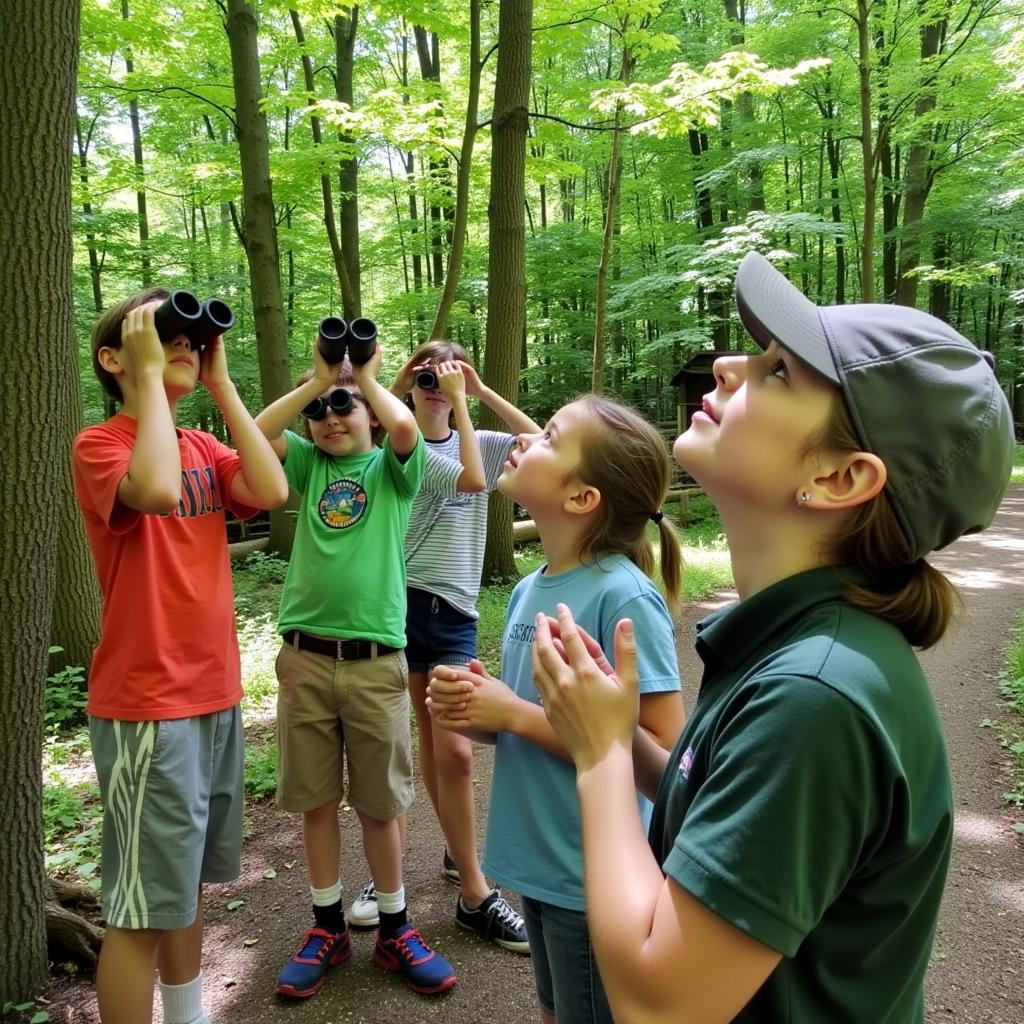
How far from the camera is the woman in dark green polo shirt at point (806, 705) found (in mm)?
755

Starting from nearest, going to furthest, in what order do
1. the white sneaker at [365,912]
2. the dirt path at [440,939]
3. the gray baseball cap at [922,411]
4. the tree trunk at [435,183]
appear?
the gray baseball cap at [922,411] < the dirt path at [440,939] < the white sneaker at [365,912] < the tree trunk at [435,183]

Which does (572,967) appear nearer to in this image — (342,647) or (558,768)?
(558,768)

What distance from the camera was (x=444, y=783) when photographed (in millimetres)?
2723

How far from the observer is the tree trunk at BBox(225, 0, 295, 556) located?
8.37 meters

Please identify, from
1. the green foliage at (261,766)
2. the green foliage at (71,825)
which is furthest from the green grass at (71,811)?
the green foliage at (261,766)

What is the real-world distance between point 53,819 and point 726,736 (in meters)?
3.83

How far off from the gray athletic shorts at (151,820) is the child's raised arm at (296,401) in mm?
989

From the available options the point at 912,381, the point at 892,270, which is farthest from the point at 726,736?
the point at 892,270

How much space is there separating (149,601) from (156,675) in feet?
0.66

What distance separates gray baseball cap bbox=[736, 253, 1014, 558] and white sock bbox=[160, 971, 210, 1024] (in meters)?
2.27

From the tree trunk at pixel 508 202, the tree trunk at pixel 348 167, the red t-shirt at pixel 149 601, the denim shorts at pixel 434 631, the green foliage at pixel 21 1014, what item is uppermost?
the tree trunk at pixel 348 167

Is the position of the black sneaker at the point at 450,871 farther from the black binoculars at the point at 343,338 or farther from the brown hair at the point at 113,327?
the brown hair at the point at 113,327

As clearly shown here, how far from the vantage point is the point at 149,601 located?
77.9 inches

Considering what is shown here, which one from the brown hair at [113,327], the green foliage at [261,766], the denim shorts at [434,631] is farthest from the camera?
the green foliage at [261,766]
